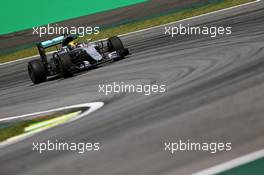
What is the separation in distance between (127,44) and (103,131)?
11.6 metres

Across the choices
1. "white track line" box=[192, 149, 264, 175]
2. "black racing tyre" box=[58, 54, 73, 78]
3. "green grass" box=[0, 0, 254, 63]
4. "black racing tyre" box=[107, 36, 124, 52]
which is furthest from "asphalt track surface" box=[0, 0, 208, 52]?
"white track line" box=[192, 149, 264, 175]

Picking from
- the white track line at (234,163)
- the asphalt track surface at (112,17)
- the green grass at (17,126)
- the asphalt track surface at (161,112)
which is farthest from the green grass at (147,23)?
the white track line at (234,163)

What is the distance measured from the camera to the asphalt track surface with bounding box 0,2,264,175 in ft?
19.5

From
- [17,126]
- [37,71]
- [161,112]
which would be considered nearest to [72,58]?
[37,71]

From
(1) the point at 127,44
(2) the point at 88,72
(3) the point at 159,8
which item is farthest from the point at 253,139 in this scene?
(3) the point at 159,8

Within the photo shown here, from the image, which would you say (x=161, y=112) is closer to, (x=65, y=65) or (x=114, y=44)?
(x=65, y=65)

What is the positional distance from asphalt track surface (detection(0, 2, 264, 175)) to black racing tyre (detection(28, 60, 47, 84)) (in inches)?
36.2

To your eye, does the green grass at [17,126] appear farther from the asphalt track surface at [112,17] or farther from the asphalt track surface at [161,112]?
the asphalt track surface at [112,17]

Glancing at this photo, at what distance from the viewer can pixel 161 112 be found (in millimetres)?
7578

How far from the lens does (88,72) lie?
13875mm

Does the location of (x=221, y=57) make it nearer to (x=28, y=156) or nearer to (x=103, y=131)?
(x=103, y=131)

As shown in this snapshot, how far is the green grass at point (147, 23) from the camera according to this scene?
72.9 feet

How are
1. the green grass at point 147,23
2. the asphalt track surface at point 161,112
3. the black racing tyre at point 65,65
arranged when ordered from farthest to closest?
the green grass at point 147,23
the black racing tyre at point 65,65
the asphalt track surface at point 161,112

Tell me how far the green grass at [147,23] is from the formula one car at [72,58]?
7.59 metres
